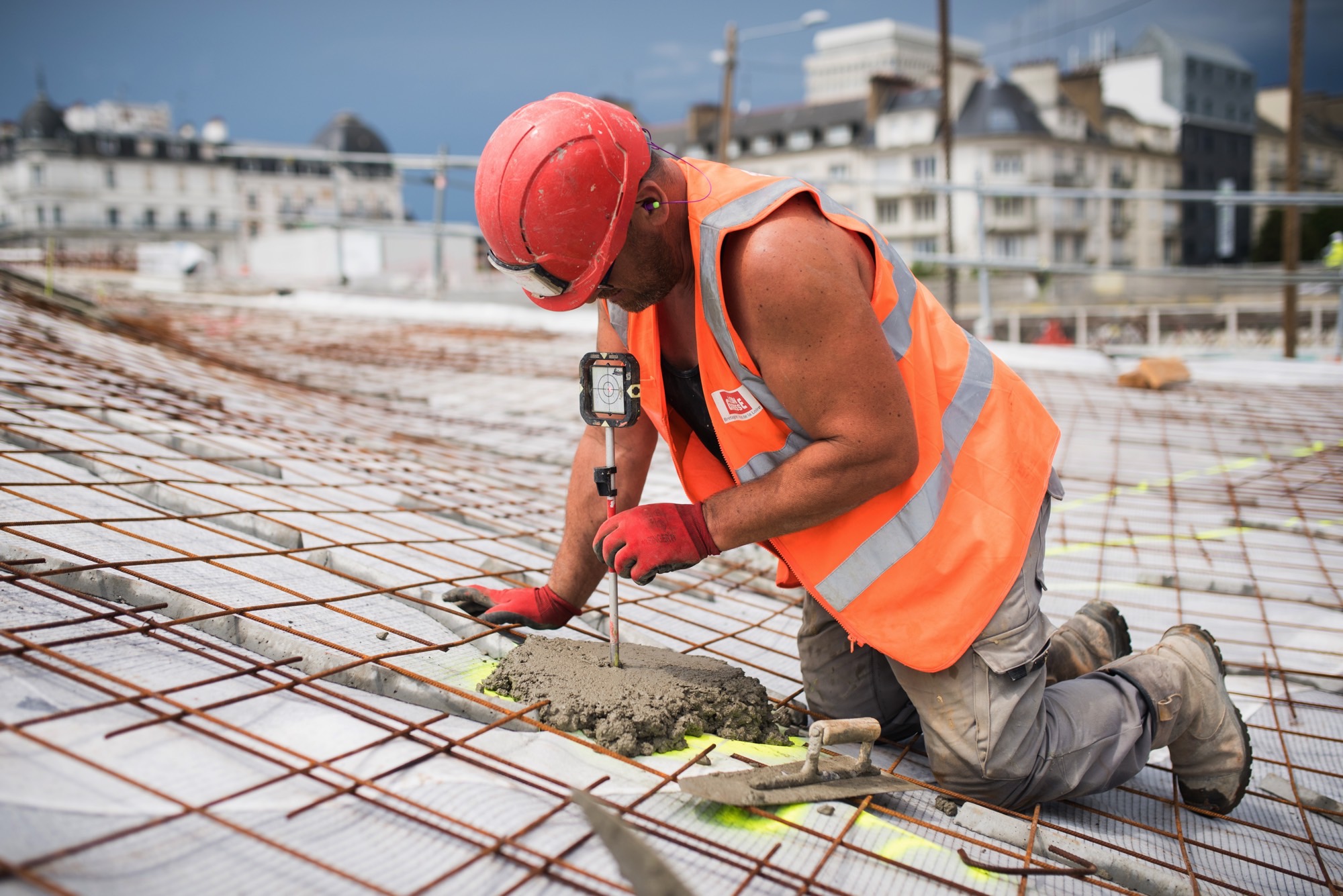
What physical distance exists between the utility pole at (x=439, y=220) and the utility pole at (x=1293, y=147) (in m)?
7.74

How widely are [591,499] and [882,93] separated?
44.3m

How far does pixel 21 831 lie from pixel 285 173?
2257 inches

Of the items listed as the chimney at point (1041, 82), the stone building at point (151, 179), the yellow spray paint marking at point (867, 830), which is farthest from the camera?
the stone building at point (151, 179)

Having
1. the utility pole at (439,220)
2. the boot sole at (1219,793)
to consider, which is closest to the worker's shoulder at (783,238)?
the boot sole at (1219,793)

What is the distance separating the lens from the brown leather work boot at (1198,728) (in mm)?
1868

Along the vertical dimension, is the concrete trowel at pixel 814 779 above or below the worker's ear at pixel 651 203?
below

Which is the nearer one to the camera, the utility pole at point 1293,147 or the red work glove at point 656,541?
the red work glove at point 656,541

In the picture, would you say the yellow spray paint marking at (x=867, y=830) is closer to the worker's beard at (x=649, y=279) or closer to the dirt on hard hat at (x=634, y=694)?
the dirt on hard hat at (x=634, y=694)

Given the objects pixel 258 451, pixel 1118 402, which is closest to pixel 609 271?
pixel 258 451

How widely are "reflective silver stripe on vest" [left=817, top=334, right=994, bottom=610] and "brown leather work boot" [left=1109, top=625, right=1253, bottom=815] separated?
0.62 meters

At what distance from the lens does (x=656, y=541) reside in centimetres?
169

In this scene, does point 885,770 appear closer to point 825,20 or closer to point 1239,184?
point 825,20

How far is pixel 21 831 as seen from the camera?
109 centimetres

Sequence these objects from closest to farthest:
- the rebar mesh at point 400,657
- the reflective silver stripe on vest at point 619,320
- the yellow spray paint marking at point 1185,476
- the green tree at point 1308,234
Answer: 1. the rebar mesh at point 400,657
2. the reflective silver stripe on vest at point 619,320
3. the yellow spray paint marking at point 1185,476
4. the green tree at point 1308,234
